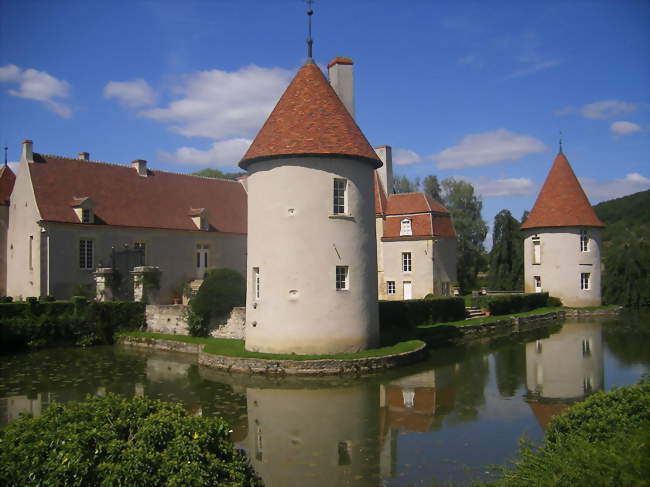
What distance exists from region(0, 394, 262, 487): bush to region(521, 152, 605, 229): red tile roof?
34615 mm

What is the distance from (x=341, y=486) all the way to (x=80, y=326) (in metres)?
18.9

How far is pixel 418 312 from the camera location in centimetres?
2653

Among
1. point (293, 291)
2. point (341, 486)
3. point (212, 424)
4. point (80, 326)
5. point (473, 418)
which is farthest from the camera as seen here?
point (80, 326)

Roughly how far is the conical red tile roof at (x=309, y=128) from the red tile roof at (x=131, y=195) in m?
12.9

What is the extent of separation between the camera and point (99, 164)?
31.8m

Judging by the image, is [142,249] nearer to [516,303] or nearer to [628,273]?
[516,303]

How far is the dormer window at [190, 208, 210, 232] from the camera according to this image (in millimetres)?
32812

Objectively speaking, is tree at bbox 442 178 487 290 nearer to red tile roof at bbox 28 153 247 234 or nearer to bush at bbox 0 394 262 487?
red tile roof at bbox 28 153 247 234

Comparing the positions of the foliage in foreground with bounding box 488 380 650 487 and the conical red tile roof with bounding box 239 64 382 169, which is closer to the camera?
the foliage in foreground with bounding box 488 380 650 487

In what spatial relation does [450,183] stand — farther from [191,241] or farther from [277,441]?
[277,441]

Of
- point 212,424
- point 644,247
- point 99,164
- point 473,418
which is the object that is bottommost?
point 473,418

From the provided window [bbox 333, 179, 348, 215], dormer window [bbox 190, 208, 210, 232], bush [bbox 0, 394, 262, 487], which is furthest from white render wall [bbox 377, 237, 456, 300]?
bush [bbox 0, 394, 262, 487]

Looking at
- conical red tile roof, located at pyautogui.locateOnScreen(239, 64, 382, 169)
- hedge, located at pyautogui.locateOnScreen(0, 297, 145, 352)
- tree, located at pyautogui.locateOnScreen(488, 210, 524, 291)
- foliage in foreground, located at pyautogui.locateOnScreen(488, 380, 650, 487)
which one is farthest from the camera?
tree, located at pyautogui.locateOnScreen(488, 210, 524, 291)

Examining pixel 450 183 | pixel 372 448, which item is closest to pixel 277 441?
pixel 372 448
